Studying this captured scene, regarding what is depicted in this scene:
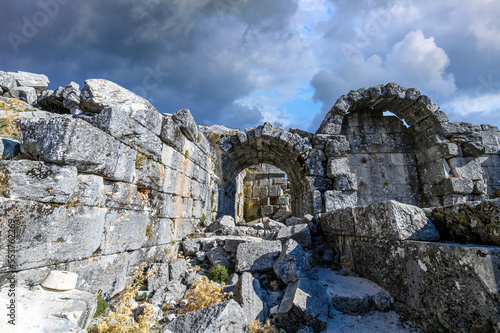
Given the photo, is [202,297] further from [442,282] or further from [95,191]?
[442,282]

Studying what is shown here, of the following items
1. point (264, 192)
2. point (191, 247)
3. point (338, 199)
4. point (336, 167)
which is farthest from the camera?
point (264, 192)

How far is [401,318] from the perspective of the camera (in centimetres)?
241

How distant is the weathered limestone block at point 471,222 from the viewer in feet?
6.42

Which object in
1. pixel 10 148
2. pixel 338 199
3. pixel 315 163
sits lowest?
pixel 338 199

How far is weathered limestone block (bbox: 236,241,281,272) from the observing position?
11.7ft

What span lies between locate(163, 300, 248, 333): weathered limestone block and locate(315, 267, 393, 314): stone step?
128 centimetres

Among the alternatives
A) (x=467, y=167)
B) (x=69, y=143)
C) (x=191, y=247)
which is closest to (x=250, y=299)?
(x=191, y=247)

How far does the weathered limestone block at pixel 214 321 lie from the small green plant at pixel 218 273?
1.58 metres

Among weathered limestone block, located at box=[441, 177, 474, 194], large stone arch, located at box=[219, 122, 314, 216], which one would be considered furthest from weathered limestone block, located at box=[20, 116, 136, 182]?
weathered limestone block, located at box=[441, 177, 474, 194]

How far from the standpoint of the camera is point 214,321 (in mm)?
1899

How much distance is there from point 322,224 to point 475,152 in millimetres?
6234

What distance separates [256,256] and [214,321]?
185cm

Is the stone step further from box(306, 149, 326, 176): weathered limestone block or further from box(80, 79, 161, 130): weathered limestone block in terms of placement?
box(306, 149, 326, 176): weathered limestone block

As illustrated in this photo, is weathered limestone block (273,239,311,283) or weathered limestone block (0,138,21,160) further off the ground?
weathered limestone block (0,138,21,160)
